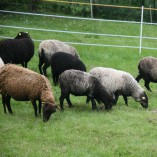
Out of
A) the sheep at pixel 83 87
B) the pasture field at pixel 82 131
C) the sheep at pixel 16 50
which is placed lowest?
the pasture field at pixel 82 131

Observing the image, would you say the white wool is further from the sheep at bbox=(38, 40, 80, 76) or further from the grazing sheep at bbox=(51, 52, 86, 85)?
the sheep at bbox=(38, 40, 80, 76)

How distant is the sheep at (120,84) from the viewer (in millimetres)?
12617

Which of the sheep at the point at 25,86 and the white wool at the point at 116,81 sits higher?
the sheep at the point at 25,86

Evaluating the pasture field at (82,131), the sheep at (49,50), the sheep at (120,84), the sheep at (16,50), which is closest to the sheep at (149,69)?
the pasture field at (82,131)

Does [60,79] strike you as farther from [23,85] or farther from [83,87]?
[23,85]

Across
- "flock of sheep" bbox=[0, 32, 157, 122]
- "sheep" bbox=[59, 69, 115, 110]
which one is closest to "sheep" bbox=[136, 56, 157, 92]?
"flock of sheep" bbox=[0, 32, 157, 122]

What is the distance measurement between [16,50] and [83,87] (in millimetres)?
3880

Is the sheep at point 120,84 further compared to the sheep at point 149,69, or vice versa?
the sheep at point 149,69

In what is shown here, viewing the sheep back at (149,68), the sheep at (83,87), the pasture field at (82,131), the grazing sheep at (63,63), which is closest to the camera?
the pasture field at (82,131)

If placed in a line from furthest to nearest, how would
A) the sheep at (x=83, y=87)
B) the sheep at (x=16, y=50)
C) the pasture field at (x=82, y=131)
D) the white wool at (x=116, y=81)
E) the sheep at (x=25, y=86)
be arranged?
the sheep at (x=16, y=50) → the white wool at (x=116, y=81) → the sheep at (x=83, y=87) → the sheep at (x=25, y=86) → the pasture field at (x=82, y=131)

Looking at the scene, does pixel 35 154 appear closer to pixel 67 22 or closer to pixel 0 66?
pixel 0 66

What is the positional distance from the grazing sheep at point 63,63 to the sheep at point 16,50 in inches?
57.2

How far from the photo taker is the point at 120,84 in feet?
41.6

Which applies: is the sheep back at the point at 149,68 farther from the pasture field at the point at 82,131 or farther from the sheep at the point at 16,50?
the sheep at the point at 16,50
